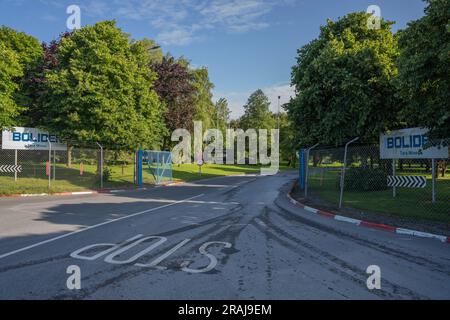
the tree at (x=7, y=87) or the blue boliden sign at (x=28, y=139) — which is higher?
the tree at (x=7, y=87)

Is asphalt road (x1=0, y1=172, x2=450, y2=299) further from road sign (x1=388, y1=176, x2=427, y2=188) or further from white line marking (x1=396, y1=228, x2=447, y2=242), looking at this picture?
road sign (x1=388, y1=176, x2=427, y2=188)

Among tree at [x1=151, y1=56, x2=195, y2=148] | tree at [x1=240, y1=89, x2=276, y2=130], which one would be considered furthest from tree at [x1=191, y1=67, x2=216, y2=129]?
tree at [x1=240, y1=89, x2=276, y2=130]

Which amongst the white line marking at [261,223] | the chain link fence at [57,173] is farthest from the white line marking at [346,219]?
the chain link fence at [57,173]

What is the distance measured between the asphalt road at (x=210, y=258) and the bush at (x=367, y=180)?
9724 mm

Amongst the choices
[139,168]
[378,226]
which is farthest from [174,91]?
[378,226]

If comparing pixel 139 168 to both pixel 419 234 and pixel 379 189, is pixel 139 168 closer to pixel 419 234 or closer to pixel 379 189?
pixel 379 189

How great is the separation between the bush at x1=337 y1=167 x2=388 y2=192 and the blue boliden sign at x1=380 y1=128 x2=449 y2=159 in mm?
3235

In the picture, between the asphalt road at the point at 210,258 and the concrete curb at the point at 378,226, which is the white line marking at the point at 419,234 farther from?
the asphalt road at the point at 210,258

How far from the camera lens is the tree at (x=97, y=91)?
2236 centimetres

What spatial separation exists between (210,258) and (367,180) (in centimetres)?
1569

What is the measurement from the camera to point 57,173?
84.1 ft

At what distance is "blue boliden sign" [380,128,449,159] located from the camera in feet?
45.2
